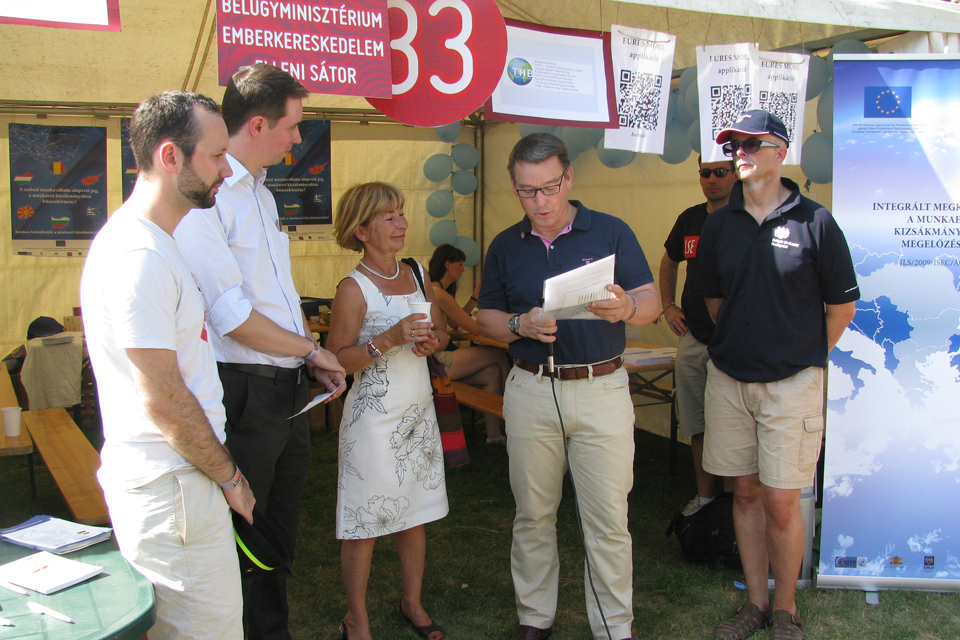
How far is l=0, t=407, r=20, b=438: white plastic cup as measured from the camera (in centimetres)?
352

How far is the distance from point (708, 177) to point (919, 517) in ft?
6.09

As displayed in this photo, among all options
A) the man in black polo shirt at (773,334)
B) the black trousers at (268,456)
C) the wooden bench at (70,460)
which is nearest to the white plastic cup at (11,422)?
the wooden bench at (70,460)

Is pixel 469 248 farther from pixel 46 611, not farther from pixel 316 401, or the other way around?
→ pixel 46 611

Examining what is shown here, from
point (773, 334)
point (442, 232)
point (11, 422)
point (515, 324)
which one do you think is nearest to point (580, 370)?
point (515, 324)

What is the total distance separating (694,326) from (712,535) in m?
1.05

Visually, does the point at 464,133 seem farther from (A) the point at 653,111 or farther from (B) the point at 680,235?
(A) the point at 653,111

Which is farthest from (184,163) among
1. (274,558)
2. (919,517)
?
(919,517)

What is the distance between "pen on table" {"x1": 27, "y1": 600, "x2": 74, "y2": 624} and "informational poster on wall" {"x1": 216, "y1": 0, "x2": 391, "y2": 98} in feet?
4.81

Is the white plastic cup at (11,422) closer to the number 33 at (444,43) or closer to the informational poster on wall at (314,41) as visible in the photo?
the informational poster on wall at (314,41)

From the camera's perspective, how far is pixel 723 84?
2965mm

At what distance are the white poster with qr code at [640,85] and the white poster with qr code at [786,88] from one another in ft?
1.32

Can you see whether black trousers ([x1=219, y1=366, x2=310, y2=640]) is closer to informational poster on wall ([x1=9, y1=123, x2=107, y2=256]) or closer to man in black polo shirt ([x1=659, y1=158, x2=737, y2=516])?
man in black polo shirt ([x1=659, y1=158, x2=737, y2=516])

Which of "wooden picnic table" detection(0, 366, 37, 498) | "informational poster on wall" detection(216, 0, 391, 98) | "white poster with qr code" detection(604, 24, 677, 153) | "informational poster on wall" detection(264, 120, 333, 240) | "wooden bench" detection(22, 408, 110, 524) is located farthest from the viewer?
"informational poster on wall" detection(264, 120, 333, 240)

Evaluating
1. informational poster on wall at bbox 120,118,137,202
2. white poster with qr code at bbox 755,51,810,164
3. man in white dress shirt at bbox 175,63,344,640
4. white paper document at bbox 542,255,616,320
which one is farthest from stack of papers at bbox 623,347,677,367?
informational poster on wall at bbox 120,118,137,202
